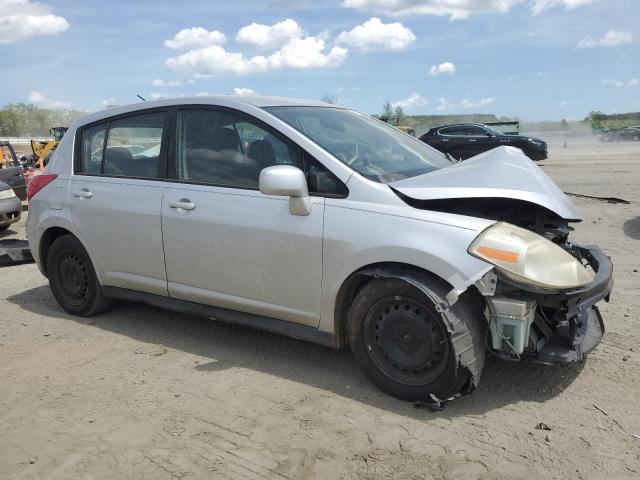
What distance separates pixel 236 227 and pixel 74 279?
7.07 feet

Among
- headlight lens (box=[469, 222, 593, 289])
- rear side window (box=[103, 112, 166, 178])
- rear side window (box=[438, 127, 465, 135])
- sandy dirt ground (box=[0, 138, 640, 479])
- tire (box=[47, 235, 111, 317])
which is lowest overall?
sandy dirt ground (box=[0, 138, 640, 479])

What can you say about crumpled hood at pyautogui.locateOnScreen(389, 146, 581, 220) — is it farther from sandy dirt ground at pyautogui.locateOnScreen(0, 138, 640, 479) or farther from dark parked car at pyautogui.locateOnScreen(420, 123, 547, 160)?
dark parked car at pyautogui.locateOnScreen(420, 123, 547, 160)

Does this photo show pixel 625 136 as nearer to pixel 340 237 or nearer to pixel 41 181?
pixel 41 181

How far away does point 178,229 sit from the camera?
13.7 feet

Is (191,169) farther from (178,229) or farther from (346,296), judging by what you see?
(346,296)

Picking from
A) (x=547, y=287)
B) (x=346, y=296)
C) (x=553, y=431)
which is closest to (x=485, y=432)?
(x=553, y=431)

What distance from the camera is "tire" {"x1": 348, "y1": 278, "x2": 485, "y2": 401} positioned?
321 centimetres

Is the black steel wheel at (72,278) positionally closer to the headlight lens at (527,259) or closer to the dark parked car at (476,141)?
the headlight lens at (527,259)

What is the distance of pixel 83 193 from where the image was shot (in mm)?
4848

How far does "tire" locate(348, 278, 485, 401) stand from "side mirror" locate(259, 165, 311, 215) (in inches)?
28.3

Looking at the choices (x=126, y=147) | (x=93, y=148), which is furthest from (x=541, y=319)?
(x=93, y=148)

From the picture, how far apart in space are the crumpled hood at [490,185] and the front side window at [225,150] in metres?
0.83

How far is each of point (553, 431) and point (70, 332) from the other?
3843 mm

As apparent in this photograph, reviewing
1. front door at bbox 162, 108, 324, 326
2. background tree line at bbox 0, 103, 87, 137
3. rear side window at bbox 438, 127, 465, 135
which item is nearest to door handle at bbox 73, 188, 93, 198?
front door at bbox 162, 108, 324, 326
